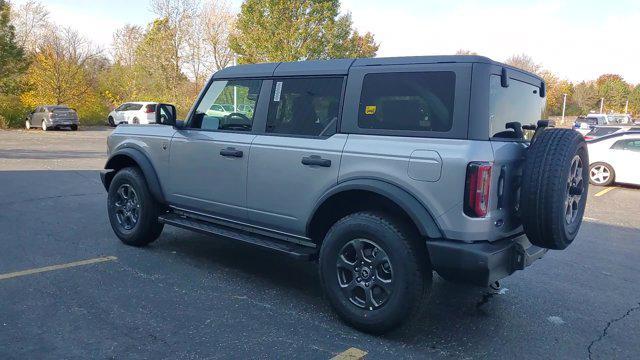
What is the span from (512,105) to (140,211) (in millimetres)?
3908

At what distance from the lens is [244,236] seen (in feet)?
14.4

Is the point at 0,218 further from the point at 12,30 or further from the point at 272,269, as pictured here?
the point at 12,30

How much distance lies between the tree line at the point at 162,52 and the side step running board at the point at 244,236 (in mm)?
24641

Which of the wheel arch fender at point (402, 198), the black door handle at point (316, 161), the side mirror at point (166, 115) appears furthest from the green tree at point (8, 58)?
the wheel arch fender at point (402, 198)


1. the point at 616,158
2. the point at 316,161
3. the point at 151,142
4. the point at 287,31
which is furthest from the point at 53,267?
the point at 287,31

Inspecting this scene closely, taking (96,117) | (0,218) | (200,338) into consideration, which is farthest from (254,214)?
(96,117)

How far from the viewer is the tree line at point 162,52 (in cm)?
2736

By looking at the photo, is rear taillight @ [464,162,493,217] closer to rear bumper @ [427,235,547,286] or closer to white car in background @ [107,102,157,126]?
rear bumper @ [427,235,547,286]

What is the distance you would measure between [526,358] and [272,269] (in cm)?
257

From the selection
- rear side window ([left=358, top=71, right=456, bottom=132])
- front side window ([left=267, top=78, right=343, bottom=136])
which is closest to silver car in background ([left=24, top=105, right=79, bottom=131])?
front side window ([left=267, top=78, right=343, bottom=136])

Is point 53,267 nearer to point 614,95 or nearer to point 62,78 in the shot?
point 62,78

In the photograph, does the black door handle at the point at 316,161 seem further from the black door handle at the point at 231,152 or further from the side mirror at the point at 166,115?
the side mirror at the point at 166,115

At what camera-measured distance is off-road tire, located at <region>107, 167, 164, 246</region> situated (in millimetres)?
5293

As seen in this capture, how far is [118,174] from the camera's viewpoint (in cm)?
558
